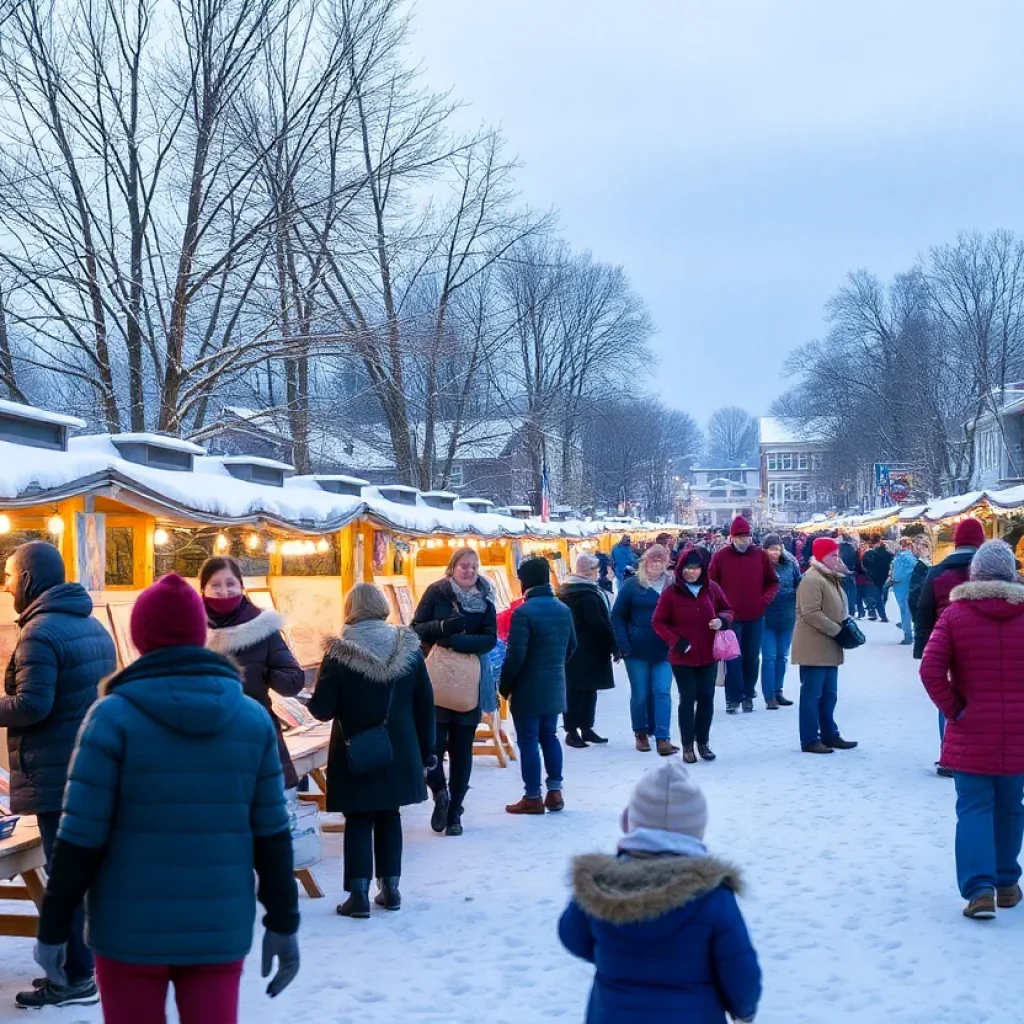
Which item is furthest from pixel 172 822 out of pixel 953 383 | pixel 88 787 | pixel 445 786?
pixel 953 383

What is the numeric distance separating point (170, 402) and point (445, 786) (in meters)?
9.76

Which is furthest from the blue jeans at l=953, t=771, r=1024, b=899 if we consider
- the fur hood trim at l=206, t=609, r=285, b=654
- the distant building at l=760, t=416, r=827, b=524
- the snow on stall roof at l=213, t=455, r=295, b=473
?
the distant building at l=760, t=416, r=827, b=524

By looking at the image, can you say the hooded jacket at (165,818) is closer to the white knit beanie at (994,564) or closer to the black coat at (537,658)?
the white knit beanie at (994,564)

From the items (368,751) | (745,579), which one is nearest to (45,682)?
(368,751)

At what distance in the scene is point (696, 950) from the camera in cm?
280

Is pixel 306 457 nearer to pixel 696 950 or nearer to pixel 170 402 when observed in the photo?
pixel 170 402

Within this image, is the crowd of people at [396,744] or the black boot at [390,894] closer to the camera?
the crowd of people at [396,744]

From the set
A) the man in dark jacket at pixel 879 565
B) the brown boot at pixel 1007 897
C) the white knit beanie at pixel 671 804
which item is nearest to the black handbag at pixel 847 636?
the brown boot at pixel 1007 897

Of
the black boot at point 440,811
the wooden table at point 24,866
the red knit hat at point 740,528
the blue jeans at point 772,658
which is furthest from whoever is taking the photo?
the blue jeans at point 772,658

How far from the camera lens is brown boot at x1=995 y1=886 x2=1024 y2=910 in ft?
19.2

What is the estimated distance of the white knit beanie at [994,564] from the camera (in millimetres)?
5715

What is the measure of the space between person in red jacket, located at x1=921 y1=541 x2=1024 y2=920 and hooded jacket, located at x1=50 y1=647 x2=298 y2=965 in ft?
11.7

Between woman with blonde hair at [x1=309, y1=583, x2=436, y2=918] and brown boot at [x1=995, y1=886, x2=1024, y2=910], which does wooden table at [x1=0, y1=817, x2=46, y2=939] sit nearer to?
woman with blonde hair at [x1=309, y1=583, x2=436, y2=918]

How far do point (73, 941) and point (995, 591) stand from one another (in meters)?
4.08
